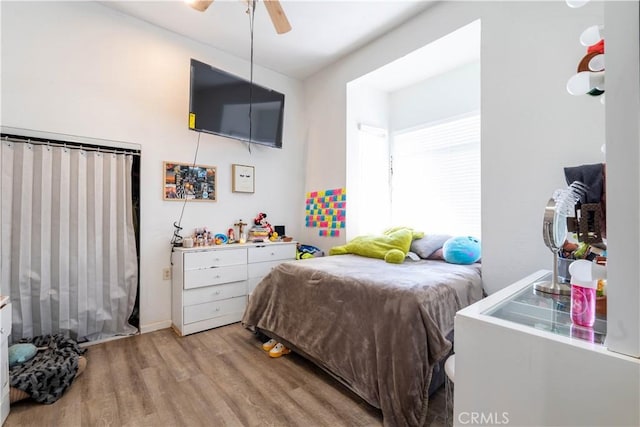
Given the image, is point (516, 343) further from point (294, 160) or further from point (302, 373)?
point (294, 160)

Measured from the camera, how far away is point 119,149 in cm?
253

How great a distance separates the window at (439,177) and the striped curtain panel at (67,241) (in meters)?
2.90

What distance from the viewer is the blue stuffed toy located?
7.64ft

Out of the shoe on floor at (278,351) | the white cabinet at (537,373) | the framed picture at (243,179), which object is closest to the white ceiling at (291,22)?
the framed picture at (243,179)

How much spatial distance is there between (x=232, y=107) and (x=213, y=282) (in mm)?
1715

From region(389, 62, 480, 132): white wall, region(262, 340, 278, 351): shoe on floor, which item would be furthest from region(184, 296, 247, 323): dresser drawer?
region(389, 62, 480, 132): white wall

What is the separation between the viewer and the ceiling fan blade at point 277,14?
1.77 meters

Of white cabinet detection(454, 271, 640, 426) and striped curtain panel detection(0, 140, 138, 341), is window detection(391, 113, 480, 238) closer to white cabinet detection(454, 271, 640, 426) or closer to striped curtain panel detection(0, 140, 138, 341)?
white cabinet detection(454, 271, 640, 426)

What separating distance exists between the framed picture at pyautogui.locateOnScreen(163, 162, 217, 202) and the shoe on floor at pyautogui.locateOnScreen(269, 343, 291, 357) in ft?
5.45

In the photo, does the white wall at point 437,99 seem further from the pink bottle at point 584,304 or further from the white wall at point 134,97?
the pink bottle at point 584,304

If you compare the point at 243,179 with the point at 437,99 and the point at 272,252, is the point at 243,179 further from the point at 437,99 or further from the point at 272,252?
the point at 437,99

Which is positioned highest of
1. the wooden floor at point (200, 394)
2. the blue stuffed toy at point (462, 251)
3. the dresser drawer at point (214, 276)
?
the blue stuffed toy at point (462, 251)

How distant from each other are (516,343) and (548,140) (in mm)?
1707

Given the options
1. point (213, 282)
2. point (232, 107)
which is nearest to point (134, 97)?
point (232, 107)
